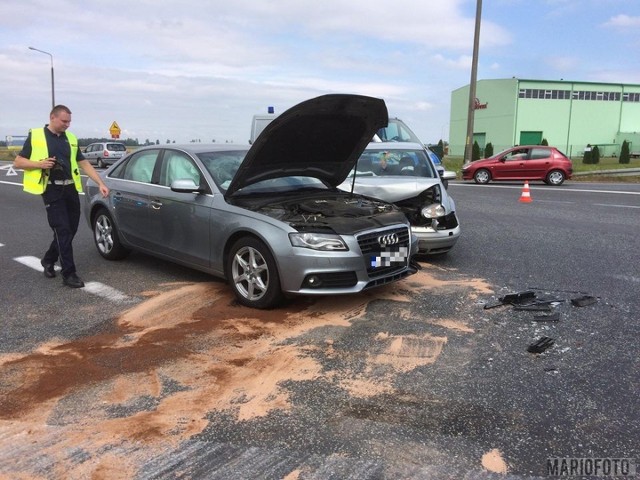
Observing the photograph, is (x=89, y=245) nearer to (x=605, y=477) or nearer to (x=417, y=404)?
(x=417, y=404)

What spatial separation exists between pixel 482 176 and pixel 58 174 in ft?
59.9

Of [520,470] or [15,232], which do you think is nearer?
[520,470]

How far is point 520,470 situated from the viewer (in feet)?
8.58

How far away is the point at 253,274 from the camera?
15.9 ft

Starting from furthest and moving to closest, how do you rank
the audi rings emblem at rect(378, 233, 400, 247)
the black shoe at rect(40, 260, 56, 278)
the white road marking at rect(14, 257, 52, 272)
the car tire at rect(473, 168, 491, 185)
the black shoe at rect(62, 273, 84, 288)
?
the car tire at rect(473, 168, 491, 185) → the white road marking at rect(14, 257, 52, 272) → the black shoe at rect(40, 260, 56, 278) → the black shoe at rect(62, 273, 84, 288) → the audi rings emblem at rect(378, 233, 400, 247)

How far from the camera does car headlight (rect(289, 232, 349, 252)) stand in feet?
14.9

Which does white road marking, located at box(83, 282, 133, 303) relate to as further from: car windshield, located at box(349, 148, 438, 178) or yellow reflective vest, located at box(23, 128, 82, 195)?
car windshield, located at box(349, 148, 438, 178)

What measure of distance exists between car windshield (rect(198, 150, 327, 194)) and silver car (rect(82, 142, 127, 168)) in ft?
91.9

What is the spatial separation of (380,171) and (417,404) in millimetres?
5226

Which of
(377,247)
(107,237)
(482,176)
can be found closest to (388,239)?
(377,247)

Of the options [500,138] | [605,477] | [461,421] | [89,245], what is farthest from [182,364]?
[500,138]

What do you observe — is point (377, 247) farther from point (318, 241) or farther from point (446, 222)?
point (446, 222)

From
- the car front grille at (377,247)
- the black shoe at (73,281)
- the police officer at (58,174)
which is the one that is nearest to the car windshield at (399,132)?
the car front grille at (377,247)

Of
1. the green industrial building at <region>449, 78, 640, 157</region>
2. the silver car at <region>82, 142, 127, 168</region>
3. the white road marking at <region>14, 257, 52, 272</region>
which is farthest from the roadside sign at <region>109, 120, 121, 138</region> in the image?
the green industrial building at <region>449, 78, 640, 157</region>
